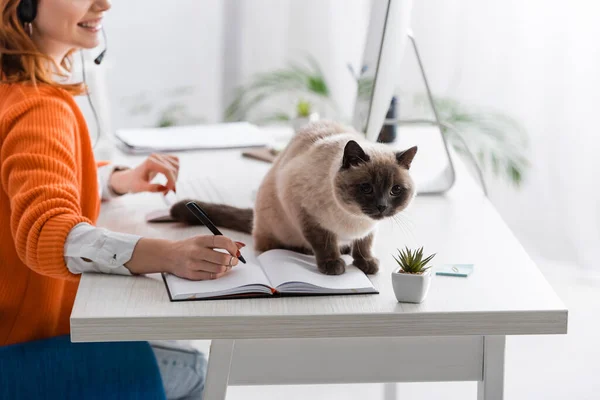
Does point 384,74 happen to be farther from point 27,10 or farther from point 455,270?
point 27,10

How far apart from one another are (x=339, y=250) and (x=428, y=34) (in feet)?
6.49

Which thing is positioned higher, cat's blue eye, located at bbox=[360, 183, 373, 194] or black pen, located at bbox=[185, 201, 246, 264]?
cat's blue eye, located at bbox=[360, 183, 373, 194]

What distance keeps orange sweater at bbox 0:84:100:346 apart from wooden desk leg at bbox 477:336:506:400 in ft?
2.02

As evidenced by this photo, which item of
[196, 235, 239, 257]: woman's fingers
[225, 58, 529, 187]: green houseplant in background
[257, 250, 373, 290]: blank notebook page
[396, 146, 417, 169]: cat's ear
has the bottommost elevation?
[257, 250, 373, 290]: blank notebook page

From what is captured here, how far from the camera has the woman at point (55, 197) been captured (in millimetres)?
1145

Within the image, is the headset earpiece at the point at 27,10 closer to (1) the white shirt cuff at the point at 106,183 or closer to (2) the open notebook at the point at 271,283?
(1) the white shirt cuff at the point at 106,183

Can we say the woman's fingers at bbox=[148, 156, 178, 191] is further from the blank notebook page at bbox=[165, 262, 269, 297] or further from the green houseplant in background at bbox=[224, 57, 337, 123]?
the green houseplant in background at bbox=[224, 57, 337, 123]

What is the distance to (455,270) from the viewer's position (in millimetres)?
1223

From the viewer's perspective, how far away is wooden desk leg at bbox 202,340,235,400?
111cm

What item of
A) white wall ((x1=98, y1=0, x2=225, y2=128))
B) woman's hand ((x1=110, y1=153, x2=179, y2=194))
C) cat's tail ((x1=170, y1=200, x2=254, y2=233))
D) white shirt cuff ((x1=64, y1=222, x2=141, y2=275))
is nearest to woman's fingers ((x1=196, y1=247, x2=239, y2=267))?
white shirt cuff ((x1=64, y1=222, x2=141, y2=275))

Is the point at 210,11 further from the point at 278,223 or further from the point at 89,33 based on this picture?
the point at 278,223

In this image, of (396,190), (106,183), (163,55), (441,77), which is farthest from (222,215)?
(163,55)

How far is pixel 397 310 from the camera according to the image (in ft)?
3.51

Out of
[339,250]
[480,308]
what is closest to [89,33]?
[339,250]
